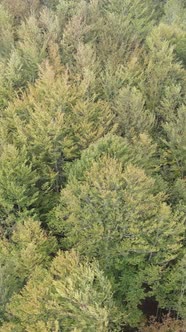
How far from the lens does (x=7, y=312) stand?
21.1 metres

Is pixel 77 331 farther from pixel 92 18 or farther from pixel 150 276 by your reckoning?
pixel 92 18

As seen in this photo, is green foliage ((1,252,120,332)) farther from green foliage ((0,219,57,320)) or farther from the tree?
the tree

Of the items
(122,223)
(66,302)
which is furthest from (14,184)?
(66,302)

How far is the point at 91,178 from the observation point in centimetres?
2148

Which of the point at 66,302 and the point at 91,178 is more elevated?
the point at 91,178

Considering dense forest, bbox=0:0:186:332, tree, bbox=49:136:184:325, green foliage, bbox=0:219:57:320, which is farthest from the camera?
tree, bbox=49:136:184:325

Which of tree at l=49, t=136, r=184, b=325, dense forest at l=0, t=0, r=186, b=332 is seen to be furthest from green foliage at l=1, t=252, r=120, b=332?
tree at l=49, t=136, r=184, b=325

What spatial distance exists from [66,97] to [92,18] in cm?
1590

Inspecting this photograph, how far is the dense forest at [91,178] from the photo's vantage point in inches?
779

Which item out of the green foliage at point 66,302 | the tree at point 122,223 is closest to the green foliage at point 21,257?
the green foliage at point 66,302

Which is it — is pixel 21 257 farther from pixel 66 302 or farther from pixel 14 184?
pixel 14 184

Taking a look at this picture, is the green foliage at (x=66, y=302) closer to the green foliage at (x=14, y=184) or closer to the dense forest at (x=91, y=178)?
the dense forest at (x=91, y=178)

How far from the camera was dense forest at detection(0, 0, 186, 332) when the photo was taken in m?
19.8

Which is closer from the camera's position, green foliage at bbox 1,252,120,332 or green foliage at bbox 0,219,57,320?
green foliage at bbox 1,252,120,332
